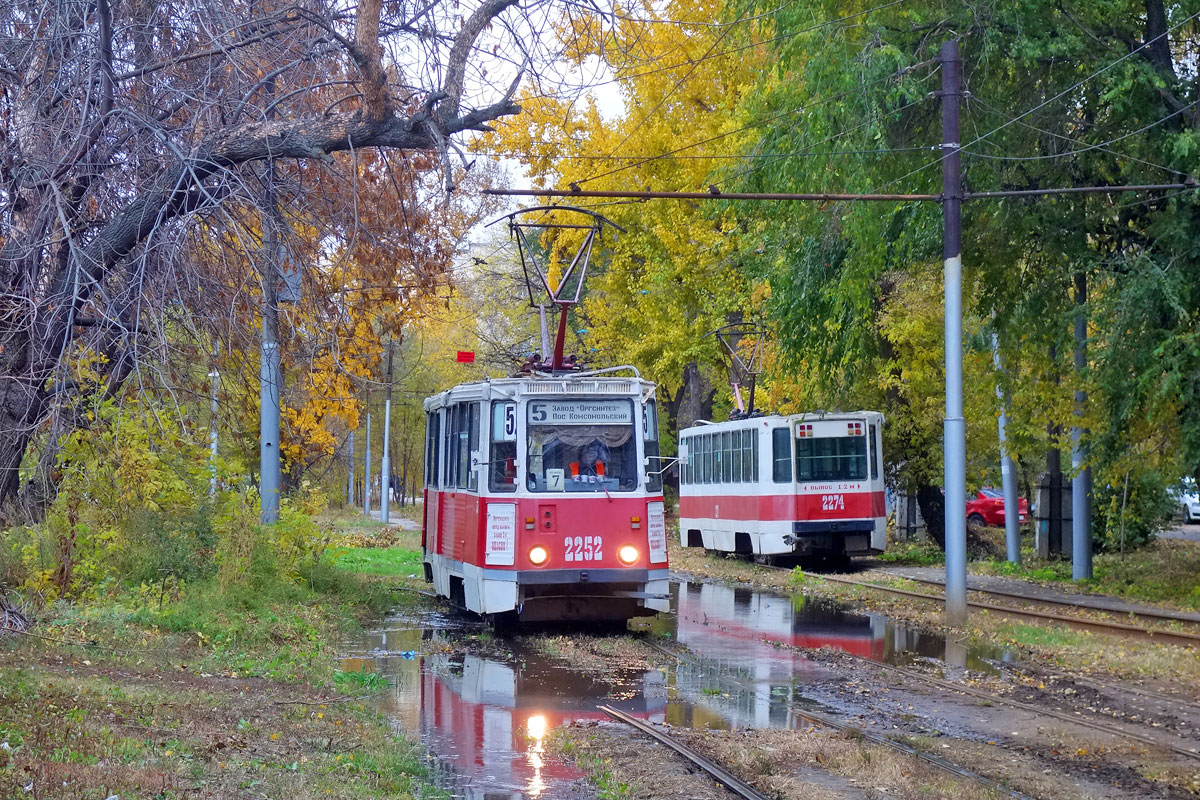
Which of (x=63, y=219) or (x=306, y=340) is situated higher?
(x=63, y=219)

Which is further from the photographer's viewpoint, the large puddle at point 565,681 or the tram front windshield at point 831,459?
the tram front windshield at point 831,459

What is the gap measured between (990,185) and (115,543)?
41.4 ft

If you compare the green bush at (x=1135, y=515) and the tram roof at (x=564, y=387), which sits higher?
the tram roof at (x=564, y=387)

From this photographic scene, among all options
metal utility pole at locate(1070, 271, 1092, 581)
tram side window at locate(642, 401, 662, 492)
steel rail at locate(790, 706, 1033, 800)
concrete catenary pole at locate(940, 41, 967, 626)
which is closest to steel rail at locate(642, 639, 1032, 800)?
steel rail at locate(790, 706, 1033, 800)

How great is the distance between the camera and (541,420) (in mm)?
15516

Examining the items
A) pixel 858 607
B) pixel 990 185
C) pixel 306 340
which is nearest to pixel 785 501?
pixel 858 607

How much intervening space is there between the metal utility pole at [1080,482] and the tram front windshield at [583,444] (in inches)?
330

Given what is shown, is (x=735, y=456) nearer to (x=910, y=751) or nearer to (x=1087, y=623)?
(x=1087, y=623)

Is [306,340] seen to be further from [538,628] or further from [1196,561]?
[1196,561]

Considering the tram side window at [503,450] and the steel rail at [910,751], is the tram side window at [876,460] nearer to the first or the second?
the tram side window at [503,450]

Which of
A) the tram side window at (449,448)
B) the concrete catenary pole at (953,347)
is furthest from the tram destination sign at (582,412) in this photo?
the concrete catenary pole at (953,347)

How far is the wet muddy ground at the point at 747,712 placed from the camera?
8219 mm

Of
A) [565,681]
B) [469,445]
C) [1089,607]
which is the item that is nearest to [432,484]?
[469,445]

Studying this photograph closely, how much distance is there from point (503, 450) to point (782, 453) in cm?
1290
